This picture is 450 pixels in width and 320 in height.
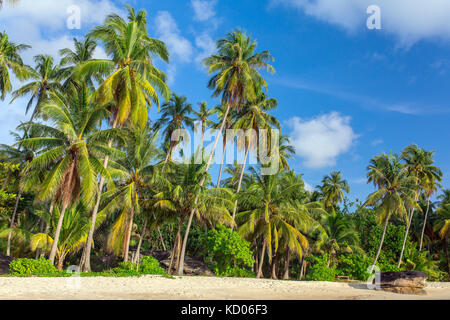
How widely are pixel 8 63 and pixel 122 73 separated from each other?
943 centimetres

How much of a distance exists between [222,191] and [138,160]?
5231 millimetres

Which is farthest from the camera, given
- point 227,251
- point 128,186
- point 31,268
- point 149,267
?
point 227,251

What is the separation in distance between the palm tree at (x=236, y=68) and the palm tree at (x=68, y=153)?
8.81 metres

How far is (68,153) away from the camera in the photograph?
1568 cm

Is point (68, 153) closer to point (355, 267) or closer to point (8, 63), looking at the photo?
point (8, 63)

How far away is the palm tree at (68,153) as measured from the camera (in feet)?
49.6

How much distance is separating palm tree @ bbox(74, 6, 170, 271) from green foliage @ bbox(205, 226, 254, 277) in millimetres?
6992

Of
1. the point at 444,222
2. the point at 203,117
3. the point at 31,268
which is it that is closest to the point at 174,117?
the point at 203,117

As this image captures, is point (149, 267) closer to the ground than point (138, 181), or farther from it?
closer to the ground

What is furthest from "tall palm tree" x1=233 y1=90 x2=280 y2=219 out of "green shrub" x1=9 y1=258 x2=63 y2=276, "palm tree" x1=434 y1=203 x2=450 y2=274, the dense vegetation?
"palm tree" x1=434 y1=203 x2=450 y2=274

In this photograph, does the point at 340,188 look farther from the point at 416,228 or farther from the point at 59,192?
the point at 59,192

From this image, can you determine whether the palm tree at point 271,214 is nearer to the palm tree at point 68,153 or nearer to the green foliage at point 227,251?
the green foliage at point 227,251

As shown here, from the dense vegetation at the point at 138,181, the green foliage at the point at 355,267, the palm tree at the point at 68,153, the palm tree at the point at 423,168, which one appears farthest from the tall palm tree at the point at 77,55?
the palm tree at the point at 423,168
